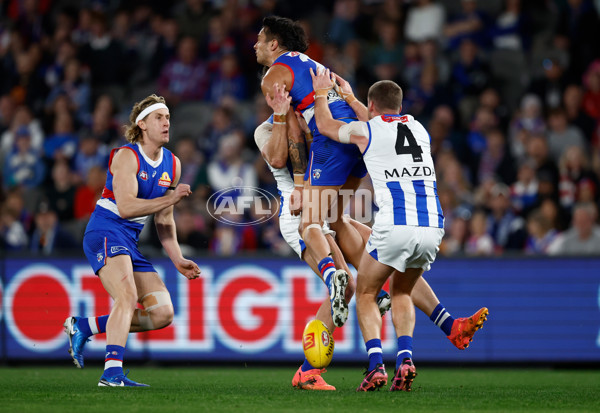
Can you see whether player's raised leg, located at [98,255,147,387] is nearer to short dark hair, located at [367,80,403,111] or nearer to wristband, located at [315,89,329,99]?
wristband, located at [315,89,329,99]

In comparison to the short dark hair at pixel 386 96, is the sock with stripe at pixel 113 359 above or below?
below

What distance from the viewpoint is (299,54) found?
8.37 m

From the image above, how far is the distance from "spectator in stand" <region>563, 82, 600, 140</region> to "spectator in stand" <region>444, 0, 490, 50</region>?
2.08 meters

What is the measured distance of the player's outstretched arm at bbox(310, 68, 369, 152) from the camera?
755 cm

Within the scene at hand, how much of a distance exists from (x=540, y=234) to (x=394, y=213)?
548cm

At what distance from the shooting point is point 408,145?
24.6 ft

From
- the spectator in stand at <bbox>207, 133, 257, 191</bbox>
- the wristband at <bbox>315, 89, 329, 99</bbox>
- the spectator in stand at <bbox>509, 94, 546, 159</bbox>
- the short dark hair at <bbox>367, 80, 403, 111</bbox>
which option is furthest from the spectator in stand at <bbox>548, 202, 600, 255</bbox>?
the wristband at <bbox>315, 89, 329, 99</bbox>

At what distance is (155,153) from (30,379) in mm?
2857

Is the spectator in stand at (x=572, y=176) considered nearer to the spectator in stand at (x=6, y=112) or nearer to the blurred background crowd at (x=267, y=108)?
the blurred background crowd at (x=267, y=108)

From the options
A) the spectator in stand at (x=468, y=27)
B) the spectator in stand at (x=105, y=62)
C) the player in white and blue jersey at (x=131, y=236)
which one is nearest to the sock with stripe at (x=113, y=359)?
the player in white and blue jersey at (x=131, y=236)

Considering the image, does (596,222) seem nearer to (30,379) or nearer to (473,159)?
(473,159)

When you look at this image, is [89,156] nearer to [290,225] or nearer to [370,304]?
[290,225]

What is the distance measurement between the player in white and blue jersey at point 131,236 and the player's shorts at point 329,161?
1190mm

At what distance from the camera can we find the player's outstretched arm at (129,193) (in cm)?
804
